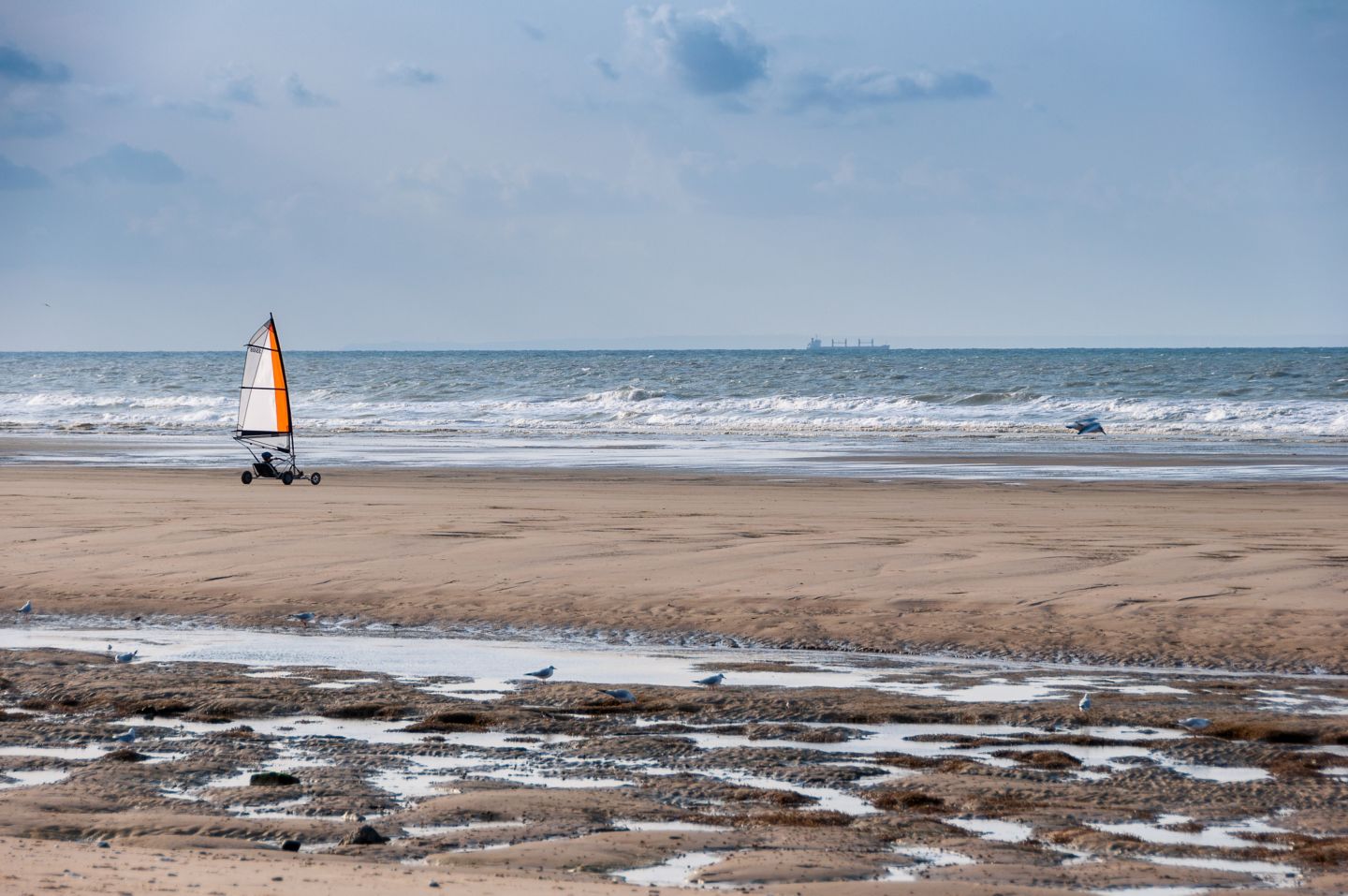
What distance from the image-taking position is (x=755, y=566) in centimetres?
1217

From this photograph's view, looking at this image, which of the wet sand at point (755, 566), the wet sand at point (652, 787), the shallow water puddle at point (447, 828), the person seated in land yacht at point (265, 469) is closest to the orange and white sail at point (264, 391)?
the person seated in land yacht at point (265, 469)

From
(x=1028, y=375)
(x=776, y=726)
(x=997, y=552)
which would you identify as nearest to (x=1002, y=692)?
(x=776, y=726)

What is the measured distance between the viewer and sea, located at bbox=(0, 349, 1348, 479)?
26.8 metres

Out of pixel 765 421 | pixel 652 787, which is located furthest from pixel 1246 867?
pixel 765 421

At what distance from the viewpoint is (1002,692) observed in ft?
24.7

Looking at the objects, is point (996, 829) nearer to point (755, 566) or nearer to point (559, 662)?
point (559, 662)

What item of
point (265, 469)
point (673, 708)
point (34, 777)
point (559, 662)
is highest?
point (265, 469)

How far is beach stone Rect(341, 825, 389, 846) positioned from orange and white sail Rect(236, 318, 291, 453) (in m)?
19.1

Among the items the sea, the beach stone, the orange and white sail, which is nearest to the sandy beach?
the beach stone

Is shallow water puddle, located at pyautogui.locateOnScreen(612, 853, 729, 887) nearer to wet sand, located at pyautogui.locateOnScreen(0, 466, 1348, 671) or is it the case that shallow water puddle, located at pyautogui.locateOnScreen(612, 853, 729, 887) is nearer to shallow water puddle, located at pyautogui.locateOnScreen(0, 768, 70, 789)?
shallow water puddle, located at pyautogui.locateOnScreen(0, 768, 70, 789)

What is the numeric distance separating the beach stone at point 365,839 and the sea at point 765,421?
1864 cm

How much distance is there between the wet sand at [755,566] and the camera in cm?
970

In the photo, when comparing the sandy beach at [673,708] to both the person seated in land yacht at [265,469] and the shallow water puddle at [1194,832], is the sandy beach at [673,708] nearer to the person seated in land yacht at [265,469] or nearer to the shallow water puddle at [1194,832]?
the shallow water puddle at [1194,832]

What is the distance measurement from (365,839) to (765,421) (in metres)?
39.8
